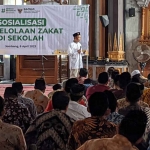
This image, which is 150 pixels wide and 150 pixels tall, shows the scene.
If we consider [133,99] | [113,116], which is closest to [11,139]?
[113,116]

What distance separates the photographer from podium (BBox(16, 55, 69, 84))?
50.9 ft

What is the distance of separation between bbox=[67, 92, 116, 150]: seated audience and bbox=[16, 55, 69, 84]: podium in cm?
1188

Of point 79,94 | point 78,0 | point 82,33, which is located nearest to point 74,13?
point 82,33

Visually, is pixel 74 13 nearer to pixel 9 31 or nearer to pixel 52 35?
pixel 52 35

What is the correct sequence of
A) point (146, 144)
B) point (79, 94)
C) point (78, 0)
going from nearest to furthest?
point (146, 144) → point (79, 94) → point (78, 0)

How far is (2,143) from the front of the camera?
3604 millimetres

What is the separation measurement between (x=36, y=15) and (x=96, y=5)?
205cm

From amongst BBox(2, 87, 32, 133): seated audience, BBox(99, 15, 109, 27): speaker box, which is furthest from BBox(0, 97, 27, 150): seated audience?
BBox(99, 15, 109, 27): speaker box

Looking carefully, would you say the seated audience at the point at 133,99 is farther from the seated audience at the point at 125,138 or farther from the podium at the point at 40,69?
the podium at the point at 40,69

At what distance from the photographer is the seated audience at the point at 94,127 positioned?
343 cm

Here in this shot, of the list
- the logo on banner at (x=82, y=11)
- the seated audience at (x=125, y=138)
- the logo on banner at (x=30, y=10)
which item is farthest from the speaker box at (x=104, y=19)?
the seated audience at (x=125, y=138)

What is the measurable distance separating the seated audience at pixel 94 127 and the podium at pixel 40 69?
11.9 meters

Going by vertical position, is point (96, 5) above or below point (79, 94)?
above

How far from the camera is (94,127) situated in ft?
11.3
